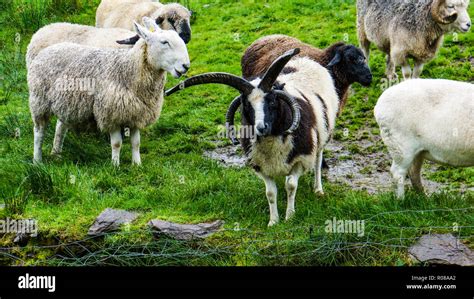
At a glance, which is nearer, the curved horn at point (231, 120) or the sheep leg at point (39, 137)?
the curved horn at point (231, 120)

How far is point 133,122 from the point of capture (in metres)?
9.70

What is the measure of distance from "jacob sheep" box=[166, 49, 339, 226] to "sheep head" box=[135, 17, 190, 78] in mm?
1325

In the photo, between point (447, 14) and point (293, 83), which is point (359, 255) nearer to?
point (293, 83)

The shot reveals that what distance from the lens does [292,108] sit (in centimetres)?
781

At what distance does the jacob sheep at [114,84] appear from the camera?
9594 mm

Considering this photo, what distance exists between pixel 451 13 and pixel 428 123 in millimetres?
3672

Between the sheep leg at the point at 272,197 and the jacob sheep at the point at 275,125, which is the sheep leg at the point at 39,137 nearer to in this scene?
the jacob sheep at the point at 275,125

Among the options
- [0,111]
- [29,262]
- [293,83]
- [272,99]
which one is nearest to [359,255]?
[272,99]

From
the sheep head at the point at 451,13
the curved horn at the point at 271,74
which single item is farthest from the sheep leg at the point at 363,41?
the curved horn at the point at 271,74

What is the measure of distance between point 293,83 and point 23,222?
3.23m

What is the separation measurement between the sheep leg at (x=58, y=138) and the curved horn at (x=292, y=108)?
3600 mm

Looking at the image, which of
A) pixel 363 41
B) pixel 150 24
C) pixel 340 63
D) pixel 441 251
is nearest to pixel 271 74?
pixel 340 63

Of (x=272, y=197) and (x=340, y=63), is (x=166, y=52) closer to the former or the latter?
(x=340, y=63)
